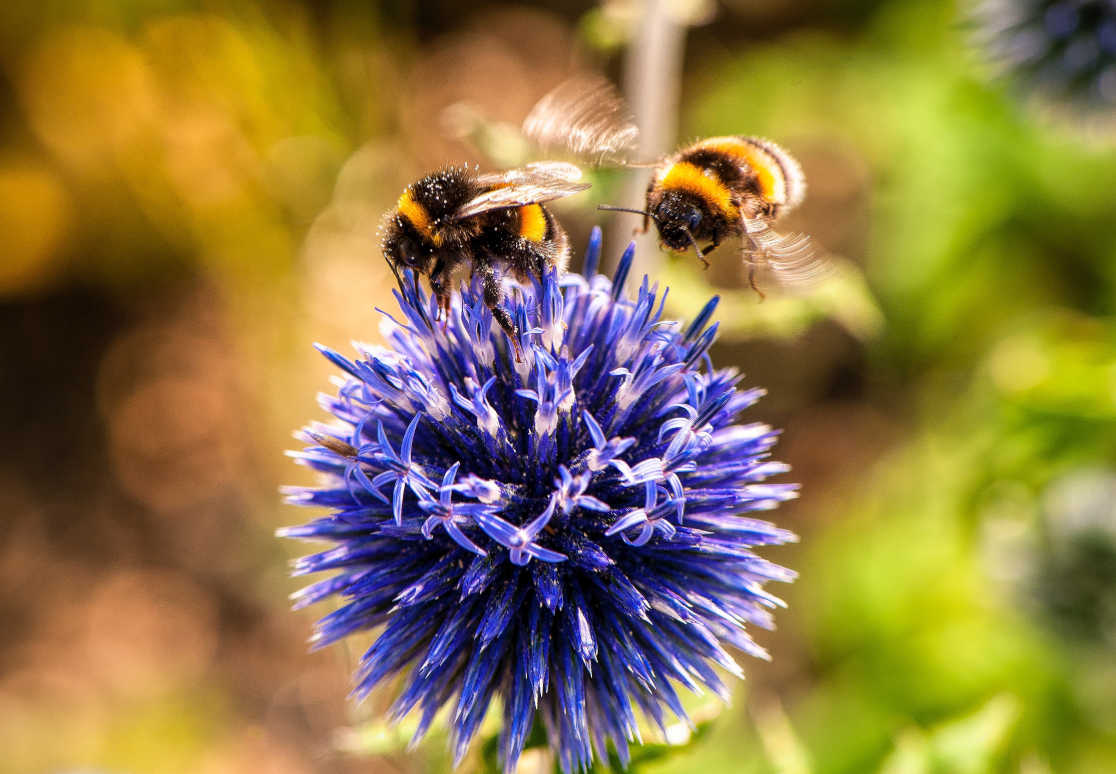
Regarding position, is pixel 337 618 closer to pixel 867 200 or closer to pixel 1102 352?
pixel 1102 352

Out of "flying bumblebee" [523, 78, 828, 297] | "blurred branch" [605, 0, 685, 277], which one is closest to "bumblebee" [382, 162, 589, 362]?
"flying bumblebee" [523, 78, 828, 297]

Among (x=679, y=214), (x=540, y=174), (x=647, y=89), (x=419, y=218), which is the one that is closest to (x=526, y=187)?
(x=540, y=174)

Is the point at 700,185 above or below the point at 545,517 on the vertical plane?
above

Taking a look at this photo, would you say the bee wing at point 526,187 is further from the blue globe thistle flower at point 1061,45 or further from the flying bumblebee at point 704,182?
the blue globe thistle flower at point 1061,45

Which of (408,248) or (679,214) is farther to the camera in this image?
(679,214)

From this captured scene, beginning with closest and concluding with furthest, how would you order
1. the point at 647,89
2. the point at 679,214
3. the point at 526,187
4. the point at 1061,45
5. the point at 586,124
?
the point at 526,187 < the point at 679,214 < the point at 586,124 < the point at 647,89 < the point at 1061,45

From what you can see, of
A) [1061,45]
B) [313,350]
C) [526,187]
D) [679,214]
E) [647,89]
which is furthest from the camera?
[313,350]

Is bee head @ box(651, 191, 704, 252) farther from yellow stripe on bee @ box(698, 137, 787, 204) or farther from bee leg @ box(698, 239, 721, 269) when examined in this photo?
yellow stripe on bee @ box(698, 137, 787, 204)

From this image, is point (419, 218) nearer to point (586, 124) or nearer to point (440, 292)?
point (440, 292)
